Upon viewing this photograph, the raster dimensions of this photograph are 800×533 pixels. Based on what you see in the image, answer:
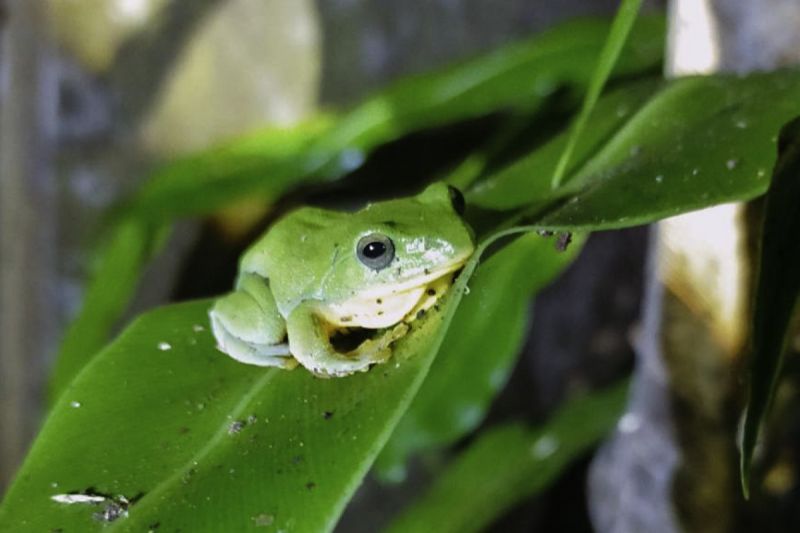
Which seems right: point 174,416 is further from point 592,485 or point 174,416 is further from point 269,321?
point 592,485

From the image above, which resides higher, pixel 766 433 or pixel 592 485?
pixel 592 485

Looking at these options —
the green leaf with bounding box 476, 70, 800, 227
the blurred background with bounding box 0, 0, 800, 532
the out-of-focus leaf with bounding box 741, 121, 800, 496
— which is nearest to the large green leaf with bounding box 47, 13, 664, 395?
the blurred background with bounding box 0, 0, 800, 532

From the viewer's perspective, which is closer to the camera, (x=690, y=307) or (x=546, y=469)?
(x=690, y=307)

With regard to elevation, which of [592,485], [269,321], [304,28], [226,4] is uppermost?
[226,4]

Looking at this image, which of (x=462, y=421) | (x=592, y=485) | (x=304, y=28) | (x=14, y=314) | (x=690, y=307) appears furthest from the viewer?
(x=14, y=314)

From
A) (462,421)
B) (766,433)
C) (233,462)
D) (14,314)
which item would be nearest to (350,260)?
(233,462)

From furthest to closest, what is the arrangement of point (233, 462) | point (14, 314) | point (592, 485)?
1. point (14, 314)
2. point (592, 485)
3. point (233, 462)
